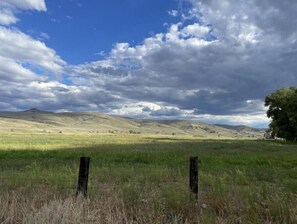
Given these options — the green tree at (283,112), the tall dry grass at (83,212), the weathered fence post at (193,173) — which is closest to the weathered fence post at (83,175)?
the tall dry grass at (83,212)

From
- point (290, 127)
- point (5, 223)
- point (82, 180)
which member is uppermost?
point (290, 127)

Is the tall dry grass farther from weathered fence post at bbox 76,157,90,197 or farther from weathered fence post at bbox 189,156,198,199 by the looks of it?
weathered fence post at bbox 189,156,198,199

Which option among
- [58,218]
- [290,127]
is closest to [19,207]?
[58,218]

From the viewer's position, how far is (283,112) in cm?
7250

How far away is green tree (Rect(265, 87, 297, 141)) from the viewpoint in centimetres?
6725

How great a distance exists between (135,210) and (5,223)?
2480 mm

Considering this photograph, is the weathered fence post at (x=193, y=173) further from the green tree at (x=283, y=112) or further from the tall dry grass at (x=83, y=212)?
the green tree at (x=283, y=112)

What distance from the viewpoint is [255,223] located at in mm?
6527

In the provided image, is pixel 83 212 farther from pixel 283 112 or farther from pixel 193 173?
pixel 283 112

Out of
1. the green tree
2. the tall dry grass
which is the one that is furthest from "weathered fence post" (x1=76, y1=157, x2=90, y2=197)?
the green tree

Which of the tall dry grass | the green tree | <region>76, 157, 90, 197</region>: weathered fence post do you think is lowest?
the tall dry grass

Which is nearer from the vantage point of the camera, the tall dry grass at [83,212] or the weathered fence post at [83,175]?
the tall dry grass at [83,212]

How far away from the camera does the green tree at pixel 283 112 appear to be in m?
67.2

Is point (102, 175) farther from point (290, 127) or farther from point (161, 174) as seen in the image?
point (290, 127)
